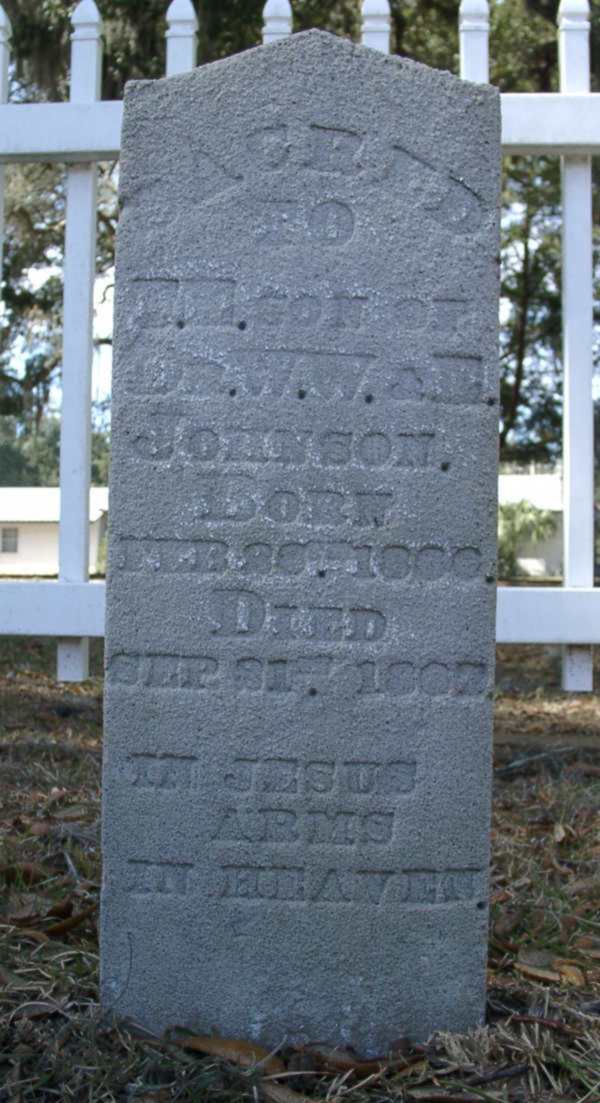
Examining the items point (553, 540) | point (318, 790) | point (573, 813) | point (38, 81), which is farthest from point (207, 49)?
point (318, 790)

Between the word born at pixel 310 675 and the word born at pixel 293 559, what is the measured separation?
165 mm

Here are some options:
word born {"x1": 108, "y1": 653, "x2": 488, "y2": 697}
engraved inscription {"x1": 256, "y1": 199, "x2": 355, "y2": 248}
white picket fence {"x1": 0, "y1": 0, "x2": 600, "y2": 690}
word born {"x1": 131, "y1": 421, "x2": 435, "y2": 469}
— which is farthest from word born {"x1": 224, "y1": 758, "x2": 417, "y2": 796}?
white picket fence {"x1": 0, "y1": 0, "x2": 600, "y2": 690}

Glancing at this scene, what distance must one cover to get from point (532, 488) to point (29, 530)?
6334mm

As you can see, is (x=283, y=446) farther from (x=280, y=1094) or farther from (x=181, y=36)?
(x=181, y=36)

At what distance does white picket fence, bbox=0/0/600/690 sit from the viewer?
11.5 ft

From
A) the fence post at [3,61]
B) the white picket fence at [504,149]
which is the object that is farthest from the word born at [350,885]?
the fence post at [3,61]

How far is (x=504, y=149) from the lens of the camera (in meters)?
3.67

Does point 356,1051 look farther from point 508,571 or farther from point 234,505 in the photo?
point 508,571

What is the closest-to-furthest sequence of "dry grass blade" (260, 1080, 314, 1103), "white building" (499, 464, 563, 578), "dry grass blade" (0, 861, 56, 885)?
"dry grass blade" (260, 1080, 314, 1103), "dry grass blade" (0, 861, 56, 885), "white building" (499, 464, 563, 578)

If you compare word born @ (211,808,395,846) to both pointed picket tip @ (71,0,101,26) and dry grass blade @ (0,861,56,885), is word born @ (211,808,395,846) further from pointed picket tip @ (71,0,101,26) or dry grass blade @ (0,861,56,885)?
pointed picket tip @ (71,0,101,26)

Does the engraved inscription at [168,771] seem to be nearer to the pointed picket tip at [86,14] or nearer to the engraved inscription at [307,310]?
the engraved inscription at [307,310]

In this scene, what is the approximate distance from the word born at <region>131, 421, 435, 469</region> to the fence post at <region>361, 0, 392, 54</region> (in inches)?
77.7

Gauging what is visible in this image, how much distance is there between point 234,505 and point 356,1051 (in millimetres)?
1037

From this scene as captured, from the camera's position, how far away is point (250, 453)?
214cm
